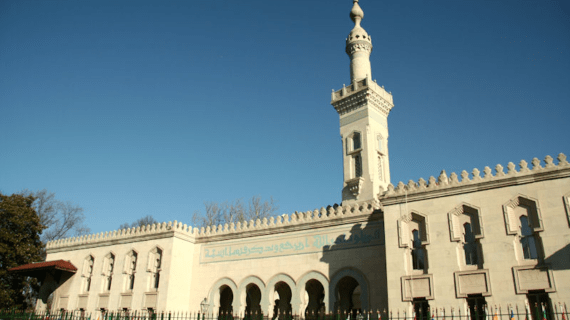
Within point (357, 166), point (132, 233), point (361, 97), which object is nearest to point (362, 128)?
point (361, 97)

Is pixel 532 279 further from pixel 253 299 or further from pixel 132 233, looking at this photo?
pixel 132 233

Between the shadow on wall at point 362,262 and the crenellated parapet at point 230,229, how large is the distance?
65cm

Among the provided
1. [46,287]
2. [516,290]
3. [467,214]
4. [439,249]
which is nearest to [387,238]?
[439,249]

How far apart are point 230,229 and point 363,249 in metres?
6.80

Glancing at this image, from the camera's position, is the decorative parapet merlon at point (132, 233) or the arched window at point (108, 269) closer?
the decorative parapet merlon at point (132, 233)

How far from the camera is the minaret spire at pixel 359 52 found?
27.8m

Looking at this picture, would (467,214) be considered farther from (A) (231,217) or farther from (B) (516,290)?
(A) (231,217)

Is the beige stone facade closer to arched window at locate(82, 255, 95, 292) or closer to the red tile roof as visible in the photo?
arched window at locate(82, 255, 95, 292)

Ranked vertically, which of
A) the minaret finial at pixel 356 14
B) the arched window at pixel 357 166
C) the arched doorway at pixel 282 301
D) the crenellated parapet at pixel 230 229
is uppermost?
the minaret finial at pixel 356 14

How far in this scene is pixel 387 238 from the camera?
15492 millimetres

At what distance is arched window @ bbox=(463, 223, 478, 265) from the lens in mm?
14328

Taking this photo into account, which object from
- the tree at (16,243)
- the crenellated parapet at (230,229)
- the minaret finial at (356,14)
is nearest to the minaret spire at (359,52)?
the minaret finial at (356,14)

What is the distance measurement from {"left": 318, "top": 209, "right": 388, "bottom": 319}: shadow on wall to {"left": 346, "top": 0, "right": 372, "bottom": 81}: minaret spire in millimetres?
12276

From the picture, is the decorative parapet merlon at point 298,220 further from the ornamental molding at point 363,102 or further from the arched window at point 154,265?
the ornamental molding at point 363,102
